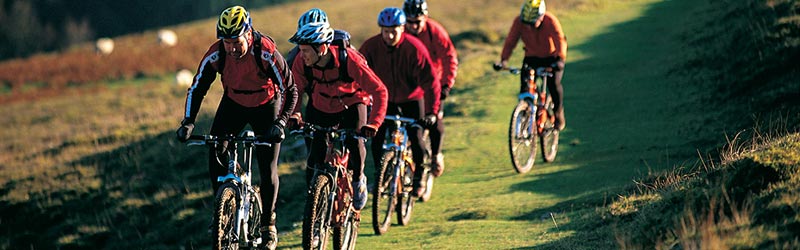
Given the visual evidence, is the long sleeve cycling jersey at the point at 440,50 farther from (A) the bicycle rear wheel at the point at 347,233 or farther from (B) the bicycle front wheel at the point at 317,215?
(B) the bicycle front wheel at the point at 317,215

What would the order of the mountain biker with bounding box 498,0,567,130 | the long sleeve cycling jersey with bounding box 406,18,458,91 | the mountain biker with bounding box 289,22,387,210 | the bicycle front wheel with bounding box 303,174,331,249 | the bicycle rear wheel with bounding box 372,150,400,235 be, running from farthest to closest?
the mountain biker with bounding box 498,0,567,130 < the long sleeve cycling jersey with bounding box 406,18,458,91 < the bicycle rear wheel with bounding box 372,150,400,235 < the mountain biker with bounding box 289,22,387,210 < the bicycle front wheel with bounding box 303,174,331,249

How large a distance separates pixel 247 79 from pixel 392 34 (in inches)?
95.9

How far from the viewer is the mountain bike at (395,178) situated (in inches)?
398

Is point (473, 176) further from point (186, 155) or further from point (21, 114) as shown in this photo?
point (21, 114)

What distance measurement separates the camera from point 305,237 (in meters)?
8.15

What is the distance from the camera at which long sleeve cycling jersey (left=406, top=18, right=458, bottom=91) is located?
12.1 m

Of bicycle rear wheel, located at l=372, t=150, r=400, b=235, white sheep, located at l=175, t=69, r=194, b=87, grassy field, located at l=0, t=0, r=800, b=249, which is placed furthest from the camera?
white sheep, located at l=175, t=69, r=194, b=87

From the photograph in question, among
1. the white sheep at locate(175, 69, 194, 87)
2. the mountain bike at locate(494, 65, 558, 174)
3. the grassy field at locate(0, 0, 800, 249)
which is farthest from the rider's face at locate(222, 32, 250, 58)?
the white sheep at locate(175, 69, 194, 87)

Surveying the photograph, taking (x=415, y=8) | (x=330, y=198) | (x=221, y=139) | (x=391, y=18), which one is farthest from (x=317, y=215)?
(x=415, y=8)

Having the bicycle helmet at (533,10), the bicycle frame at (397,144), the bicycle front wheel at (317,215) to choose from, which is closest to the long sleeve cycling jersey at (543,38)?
the bicycle helmet at (533,10)

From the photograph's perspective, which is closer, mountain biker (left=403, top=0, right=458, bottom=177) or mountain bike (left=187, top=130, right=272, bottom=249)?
mountain bike (left=187, top=130, right=272, bottom=249)

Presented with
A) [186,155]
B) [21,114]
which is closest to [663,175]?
[186,155]

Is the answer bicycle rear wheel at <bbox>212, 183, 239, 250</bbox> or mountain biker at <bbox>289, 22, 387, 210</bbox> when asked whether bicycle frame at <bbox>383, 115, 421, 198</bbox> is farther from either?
bicycle rear wheel at <bbox>212, 183, 239, 250</bbox>

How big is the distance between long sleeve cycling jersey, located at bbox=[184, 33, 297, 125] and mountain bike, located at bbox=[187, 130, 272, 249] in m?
0.47
